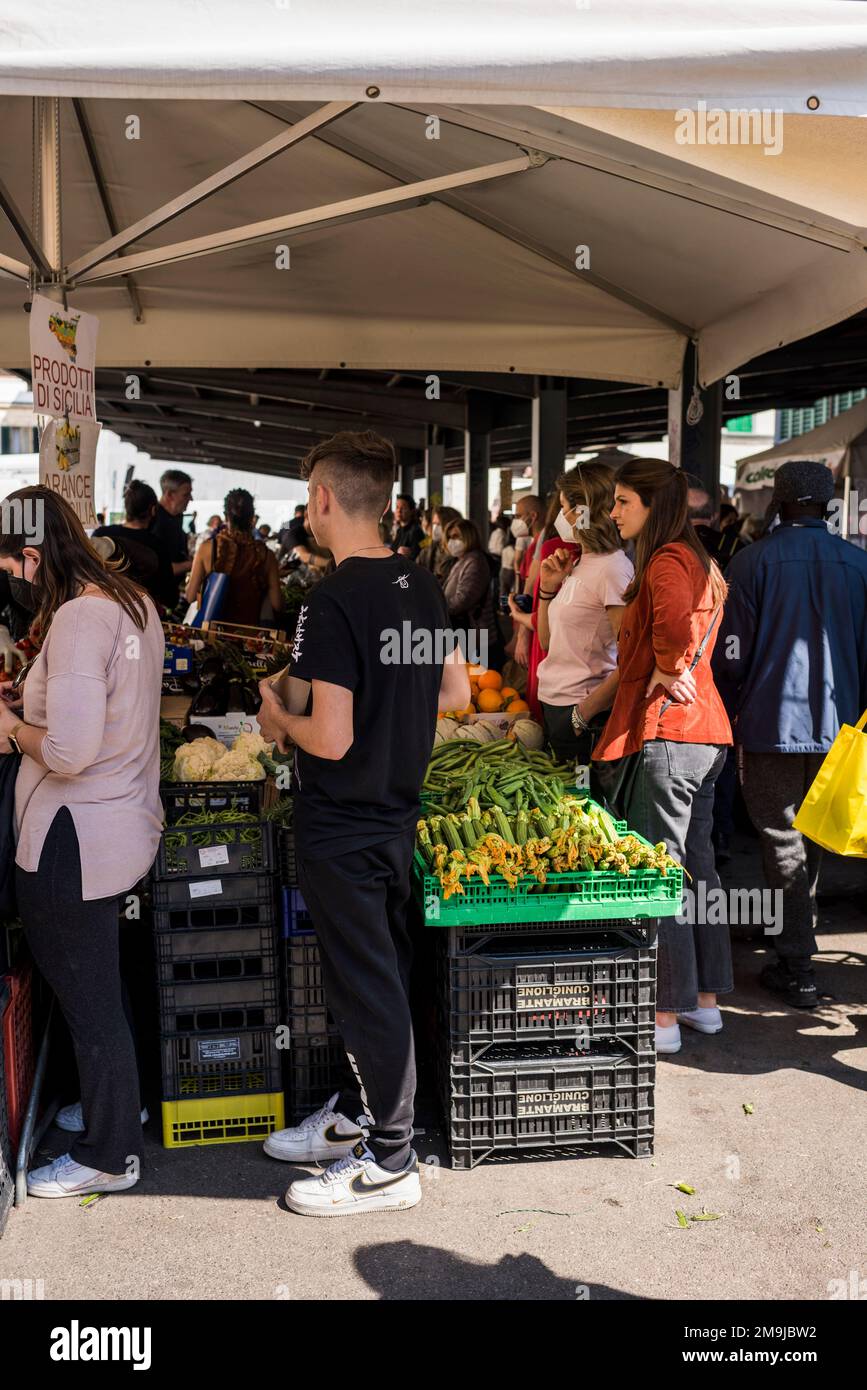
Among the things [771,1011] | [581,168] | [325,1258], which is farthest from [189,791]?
[581,168]

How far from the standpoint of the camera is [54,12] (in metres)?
2.61

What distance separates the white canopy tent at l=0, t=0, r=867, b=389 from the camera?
103 inches

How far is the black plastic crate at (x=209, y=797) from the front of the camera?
3.68 metres

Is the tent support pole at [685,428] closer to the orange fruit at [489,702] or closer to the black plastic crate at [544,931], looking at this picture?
the orange fruit at [489,702]

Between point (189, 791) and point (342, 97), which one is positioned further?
point (189, 791)

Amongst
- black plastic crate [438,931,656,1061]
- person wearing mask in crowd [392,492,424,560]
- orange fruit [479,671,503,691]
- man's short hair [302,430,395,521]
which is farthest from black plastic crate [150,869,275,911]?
person wearing mask in crowd [392,492,424,560]

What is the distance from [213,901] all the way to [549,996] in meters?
1.06

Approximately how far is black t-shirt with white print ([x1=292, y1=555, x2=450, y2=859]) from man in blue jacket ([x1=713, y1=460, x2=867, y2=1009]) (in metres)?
1.99

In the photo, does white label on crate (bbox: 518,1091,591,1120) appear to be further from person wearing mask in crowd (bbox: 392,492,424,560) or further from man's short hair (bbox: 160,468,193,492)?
person wearing mask in crowd (bbox: 392,492,424,560)

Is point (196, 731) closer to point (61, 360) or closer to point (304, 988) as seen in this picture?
point (304, 988)

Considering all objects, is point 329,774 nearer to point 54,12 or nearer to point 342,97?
point 342,97

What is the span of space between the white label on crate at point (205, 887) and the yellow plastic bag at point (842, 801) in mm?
1962

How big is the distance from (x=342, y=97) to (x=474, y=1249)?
2867 mm

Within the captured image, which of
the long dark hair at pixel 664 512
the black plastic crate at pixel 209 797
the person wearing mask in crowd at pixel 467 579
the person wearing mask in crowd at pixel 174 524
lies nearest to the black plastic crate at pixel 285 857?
the black plastic crate at pixel 209 797
